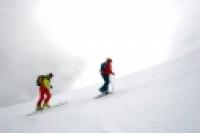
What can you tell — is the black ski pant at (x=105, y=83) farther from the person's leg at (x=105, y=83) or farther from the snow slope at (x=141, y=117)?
the snow slope at (x=141, y=117)

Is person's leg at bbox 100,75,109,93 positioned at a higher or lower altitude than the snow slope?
higher

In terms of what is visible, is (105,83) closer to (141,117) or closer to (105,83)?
(105,83)

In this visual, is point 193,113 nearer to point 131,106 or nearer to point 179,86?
point 131,106

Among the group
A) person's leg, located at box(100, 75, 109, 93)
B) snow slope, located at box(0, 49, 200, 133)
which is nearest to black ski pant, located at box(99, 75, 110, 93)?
person's leg, located at box(100, 75, 109, 93)

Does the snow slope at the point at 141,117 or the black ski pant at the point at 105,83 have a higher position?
the black ski pant at the point at 105,83

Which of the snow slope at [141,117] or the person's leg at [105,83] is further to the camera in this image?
the person's leg at [105,83]

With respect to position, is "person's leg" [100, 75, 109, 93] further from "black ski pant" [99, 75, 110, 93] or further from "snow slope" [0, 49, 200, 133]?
"snow slope" [0, 49, 200, 133]

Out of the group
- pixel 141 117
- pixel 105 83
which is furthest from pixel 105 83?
pixel 141 117

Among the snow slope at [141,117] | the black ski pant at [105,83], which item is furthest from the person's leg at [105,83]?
the snow slope at [141,117]

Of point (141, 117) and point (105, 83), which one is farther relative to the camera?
point (105, 83)

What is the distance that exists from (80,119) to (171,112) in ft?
13.2

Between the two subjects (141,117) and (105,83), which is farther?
(105,83)

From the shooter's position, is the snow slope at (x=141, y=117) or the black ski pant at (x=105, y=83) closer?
the snow slope at (x=141, y=117)

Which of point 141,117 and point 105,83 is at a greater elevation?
point 105,83
